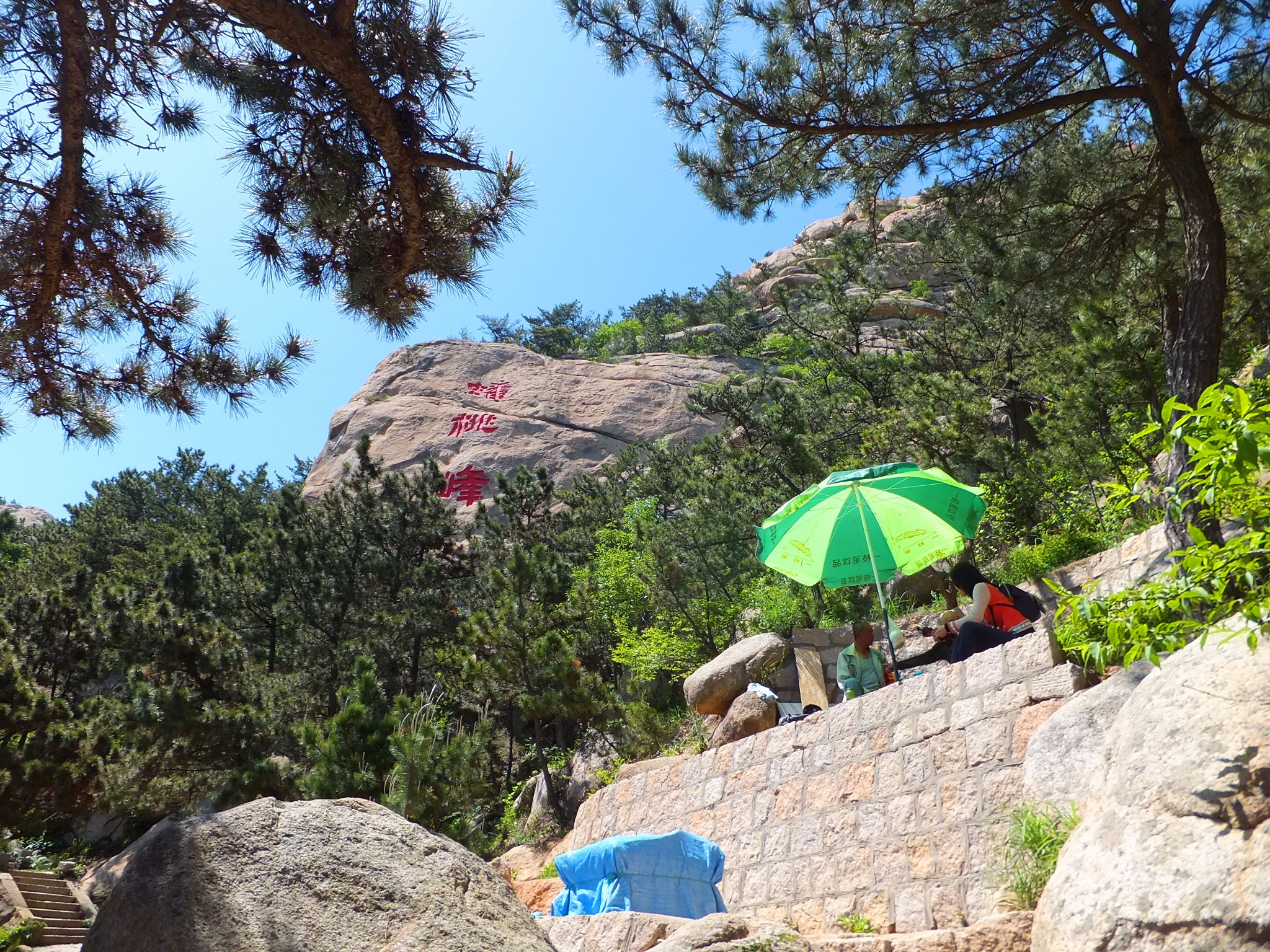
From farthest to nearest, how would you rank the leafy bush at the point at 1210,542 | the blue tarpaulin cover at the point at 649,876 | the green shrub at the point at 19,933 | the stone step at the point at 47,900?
the stone step at the point at 47,900 → the green shrub at the point at 19,933 → the blue tarpaulin cover at the point at 649,876 → the leafy bush at the point at 1210,542

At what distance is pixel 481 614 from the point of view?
41.5ft

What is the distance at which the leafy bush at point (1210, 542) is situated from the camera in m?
2.12

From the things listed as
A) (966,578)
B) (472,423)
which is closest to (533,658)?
(966,578)

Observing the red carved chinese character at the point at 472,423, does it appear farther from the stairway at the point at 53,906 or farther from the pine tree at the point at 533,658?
the stairway at the point at 53,906

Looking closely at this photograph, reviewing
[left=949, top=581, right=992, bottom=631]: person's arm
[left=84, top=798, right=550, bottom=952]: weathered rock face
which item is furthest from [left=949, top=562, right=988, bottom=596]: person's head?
[left=84, top=798, right=550, bottom=952]: weathered rock face

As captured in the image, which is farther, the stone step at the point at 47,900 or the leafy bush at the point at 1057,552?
the stone step at the point at 47,900

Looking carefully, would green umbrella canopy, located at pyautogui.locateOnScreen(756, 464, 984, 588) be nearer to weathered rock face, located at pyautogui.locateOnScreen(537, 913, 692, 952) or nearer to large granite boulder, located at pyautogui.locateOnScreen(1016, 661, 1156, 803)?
large granite boulder, located at pyautogui.locateOnScreen(1016, 661, 1156, 803)

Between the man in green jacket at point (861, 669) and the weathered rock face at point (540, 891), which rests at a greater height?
the man in green jacket at point (861, 669)

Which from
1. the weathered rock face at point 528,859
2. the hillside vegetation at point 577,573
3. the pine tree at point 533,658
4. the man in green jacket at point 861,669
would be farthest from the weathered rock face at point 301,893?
the pine tree at point 533,658

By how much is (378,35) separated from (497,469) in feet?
56.7

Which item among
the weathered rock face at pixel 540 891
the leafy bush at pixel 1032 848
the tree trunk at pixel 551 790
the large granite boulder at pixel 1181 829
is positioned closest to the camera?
the large granite boulder at pixel 1181 829

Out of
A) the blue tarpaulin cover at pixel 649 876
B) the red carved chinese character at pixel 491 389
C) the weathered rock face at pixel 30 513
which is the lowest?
the blue tarpaulin cover at pixel 649 876

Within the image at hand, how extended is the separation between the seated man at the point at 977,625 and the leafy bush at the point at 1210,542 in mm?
2905

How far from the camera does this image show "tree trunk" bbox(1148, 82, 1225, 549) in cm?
542
